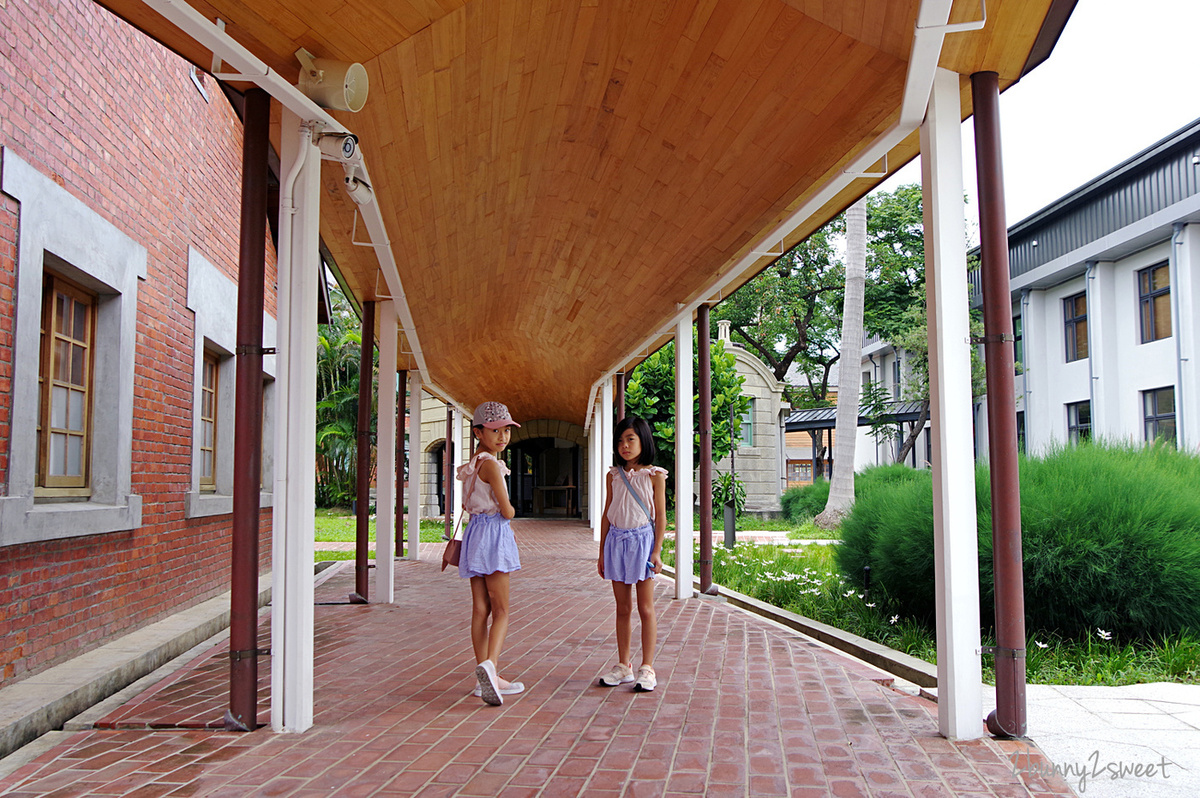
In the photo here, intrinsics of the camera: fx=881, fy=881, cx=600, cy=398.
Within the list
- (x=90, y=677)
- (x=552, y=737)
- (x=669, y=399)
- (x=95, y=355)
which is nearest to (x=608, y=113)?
(x=552, y=737)

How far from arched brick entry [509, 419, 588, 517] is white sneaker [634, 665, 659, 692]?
65.1 feet

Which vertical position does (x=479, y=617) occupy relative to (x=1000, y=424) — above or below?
below

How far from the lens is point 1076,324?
738 inches

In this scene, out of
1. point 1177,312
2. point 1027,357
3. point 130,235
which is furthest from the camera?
point 1027,357

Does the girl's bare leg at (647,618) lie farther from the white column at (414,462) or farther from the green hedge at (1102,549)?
the white column at (414,462)

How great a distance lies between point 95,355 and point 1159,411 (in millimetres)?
17258

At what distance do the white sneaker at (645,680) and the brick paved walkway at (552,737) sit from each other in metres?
0.06

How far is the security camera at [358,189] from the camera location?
416 cm

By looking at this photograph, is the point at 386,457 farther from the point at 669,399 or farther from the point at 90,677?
the point at 669,399

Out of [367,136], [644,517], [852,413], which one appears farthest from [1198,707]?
[852,413]

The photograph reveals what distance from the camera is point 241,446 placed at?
3881 millimetres

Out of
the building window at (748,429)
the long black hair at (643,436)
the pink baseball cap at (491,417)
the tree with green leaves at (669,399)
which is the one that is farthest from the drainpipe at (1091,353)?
the pink baseball cap at (491,417)

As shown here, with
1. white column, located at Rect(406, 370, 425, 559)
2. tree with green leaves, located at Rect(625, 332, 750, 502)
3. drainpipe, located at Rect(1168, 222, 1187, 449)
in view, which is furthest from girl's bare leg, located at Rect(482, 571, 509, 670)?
drainpipe, located at Rect(1168, 222, 1187, 449)

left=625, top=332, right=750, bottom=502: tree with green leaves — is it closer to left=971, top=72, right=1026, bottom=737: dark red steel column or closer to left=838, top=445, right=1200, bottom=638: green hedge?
left=838, top=445, right=1200, bottom=638: green hedge
